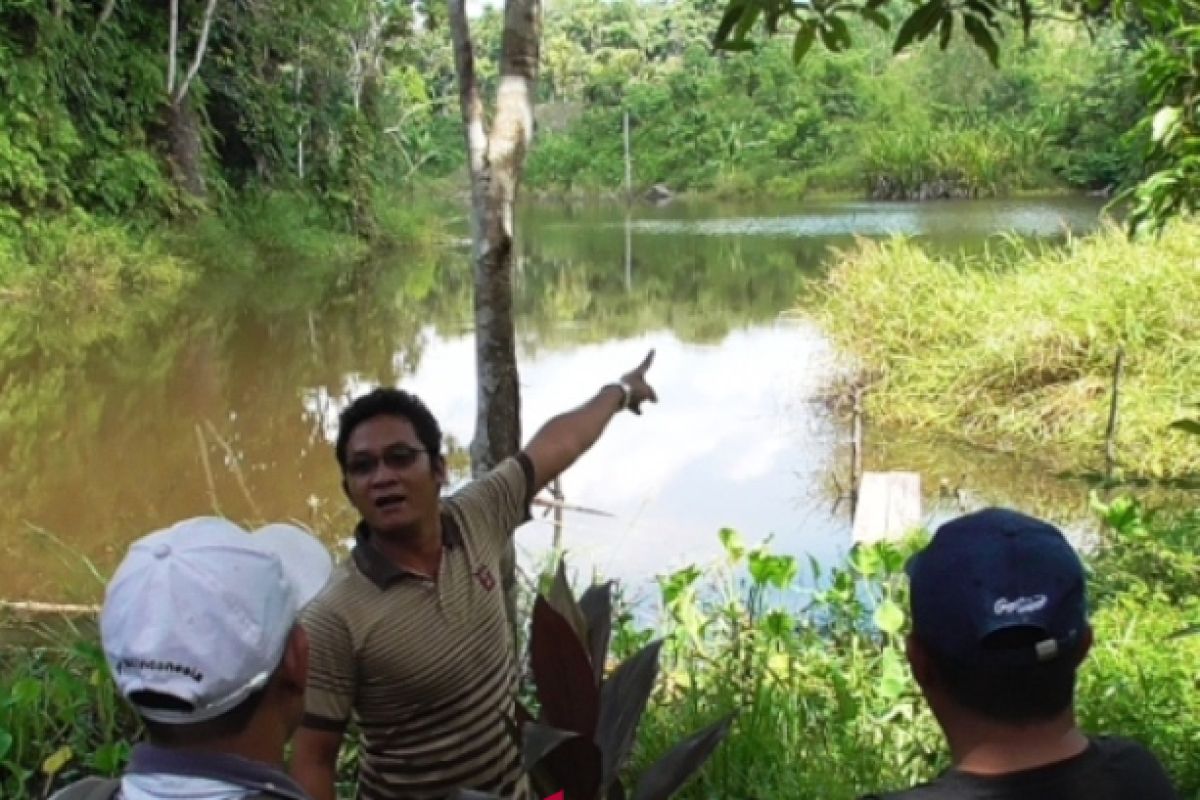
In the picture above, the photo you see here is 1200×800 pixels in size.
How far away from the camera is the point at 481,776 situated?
6.52 ft

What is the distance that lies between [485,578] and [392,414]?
0.97 ft

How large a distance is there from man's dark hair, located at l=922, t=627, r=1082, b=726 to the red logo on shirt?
41.0 inches

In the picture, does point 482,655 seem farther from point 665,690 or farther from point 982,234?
point 982,234

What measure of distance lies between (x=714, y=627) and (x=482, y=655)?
2.35 m

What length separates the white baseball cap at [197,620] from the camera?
1.09m

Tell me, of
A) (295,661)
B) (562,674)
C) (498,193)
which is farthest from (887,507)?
(295,661)

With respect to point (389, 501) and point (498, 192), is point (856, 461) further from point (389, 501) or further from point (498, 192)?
point (389, 501)

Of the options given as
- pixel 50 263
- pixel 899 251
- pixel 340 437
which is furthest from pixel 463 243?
pixel 340 437

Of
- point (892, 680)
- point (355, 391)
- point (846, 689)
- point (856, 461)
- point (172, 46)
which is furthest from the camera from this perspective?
point (172, 46)

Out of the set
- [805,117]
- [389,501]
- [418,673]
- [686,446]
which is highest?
[805,117]

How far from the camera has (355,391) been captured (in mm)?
11164

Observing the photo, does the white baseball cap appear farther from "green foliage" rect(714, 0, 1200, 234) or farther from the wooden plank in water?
the wooden plank in water

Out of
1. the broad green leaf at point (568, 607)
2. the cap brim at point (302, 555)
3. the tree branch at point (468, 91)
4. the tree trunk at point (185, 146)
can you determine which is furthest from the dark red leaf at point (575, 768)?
the tree trunk at point (185, 146)

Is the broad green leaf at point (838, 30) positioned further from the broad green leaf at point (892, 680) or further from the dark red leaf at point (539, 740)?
the broad green leaf at point (892, 680)
